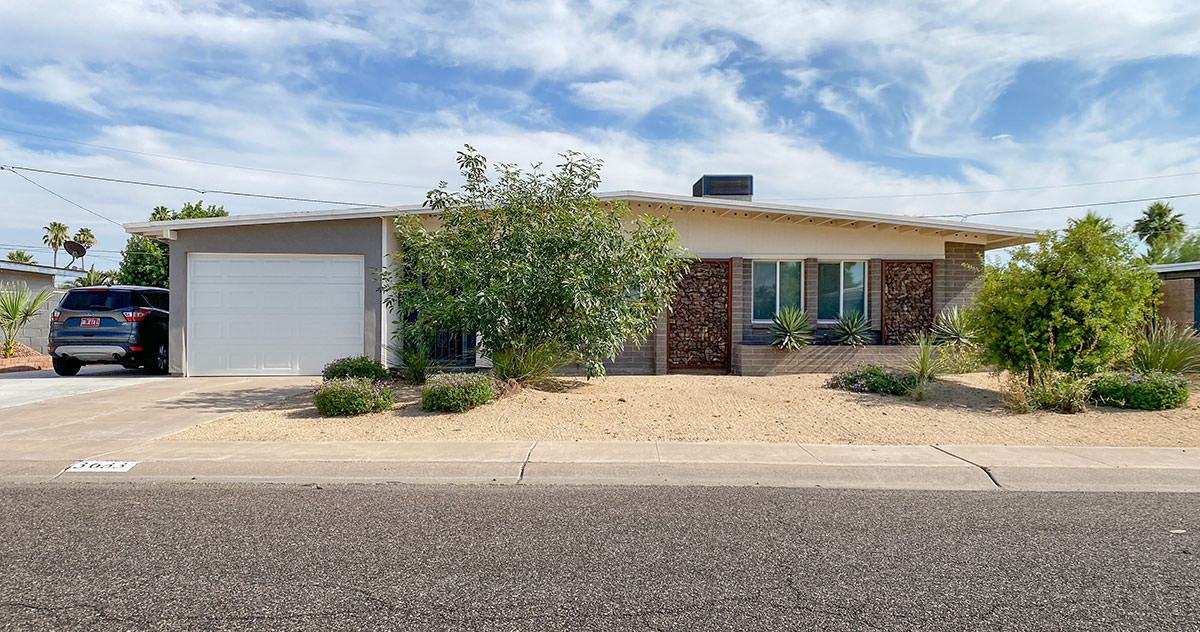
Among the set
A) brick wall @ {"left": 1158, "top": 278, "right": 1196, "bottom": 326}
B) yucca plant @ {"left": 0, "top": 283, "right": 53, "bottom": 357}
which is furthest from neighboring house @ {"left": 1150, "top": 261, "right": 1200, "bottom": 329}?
yucca plant @ {"left": 0, "top": 283, "right": 53, "bottom": 357}

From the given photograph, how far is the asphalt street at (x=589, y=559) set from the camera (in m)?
3.66

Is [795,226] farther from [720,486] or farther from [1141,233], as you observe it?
[1141,233]

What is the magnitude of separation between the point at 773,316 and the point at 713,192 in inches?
138

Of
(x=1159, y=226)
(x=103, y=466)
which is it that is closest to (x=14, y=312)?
(x=103, y=466)

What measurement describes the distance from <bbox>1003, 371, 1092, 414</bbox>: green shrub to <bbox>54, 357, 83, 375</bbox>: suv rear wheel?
17084 millimetres

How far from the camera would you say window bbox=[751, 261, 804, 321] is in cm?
1534

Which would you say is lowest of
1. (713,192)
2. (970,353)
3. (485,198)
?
(970,353)

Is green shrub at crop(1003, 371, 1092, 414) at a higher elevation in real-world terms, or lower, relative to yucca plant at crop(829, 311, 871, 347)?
lower

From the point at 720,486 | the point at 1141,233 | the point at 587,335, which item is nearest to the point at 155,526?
the point at 720,486

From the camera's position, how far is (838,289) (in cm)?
1553

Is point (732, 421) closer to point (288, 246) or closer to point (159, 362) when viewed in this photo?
point (288, 246)

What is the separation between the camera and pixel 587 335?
423 inches

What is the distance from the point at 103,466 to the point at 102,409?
12.7ft

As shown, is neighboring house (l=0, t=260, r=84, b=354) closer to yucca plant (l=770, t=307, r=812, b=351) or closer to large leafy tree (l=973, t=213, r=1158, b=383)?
yucca plant (l=770, t=307, r=812, b=351)
